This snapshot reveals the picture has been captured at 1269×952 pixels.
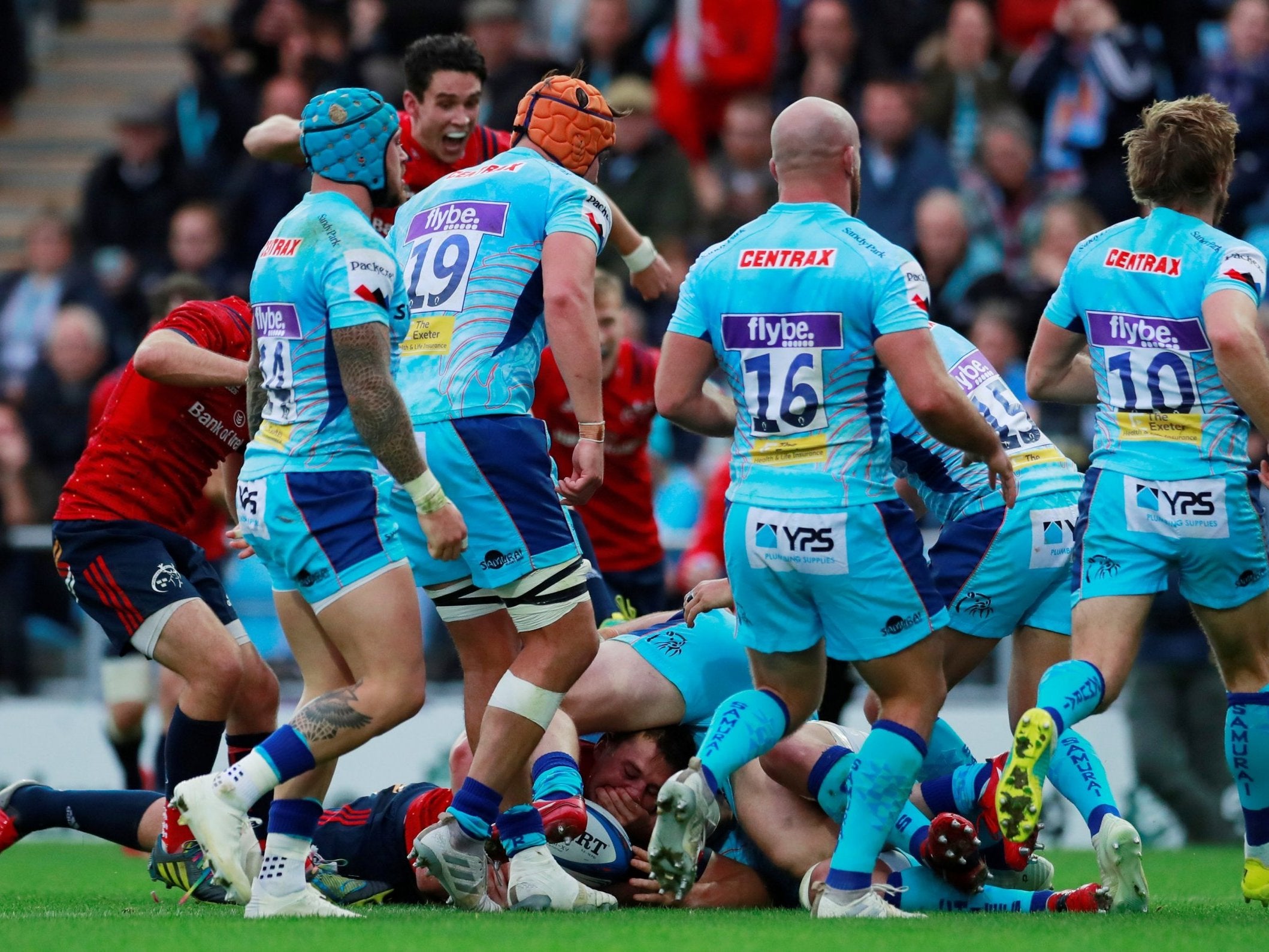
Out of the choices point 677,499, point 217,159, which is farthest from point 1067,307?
point 217,159

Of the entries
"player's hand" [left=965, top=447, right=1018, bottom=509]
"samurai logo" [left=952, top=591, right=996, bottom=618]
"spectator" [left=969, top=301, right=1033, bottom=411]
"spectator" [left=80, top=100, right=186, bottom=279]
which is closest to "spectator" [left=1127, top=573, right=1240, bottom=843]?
"spectator" [left=969, top=301, right=1033, bottom=411]

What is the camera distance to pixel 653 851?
5711 mm

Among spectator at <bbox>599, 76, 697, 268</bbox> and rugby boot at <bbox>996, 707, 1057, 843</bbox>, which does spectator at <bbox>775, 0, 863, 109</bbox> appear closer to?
spectator at <bbox>599, 76, 697, 268</bbox>

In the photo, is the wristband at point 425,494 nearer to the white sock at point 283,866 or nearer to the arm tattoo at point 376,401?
the arm tattoo at point 376,401

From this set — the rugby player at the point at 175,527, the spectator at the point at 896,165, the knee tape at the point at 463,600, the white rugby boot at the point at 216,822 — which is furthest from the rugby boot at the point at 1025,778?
the spectator at the point at 896,165

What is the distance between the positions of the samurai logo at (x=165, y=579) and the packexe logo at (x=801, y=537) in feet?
8.17

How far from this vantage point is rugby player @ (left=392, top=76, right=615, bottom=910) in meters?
6.27

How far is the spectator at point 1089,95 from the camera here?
12.5 m

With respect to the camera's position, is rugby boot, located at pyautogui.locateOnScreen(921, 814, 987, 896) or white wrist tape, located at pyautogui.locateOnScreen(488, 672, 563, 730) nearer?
rugby boot, located at pyautogui.locateOnScreen(921, 814, 987, 896)

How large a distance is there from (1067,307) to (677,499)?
18.7 feet

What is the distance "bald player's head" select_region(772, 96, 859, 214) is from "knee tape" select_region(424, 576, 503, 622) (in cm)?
174

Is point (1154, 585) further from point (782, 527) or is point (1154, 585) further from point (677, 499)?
point (677, 499)

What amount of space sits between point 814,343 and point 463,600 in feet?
5.27

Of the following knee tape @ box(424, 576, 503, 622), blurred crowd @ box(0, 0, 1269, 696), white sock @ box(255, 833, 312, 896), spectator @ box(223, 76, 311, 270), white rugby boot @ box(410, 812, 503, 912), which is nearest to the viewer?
white sock @ box(255, 833, 312, 896)
